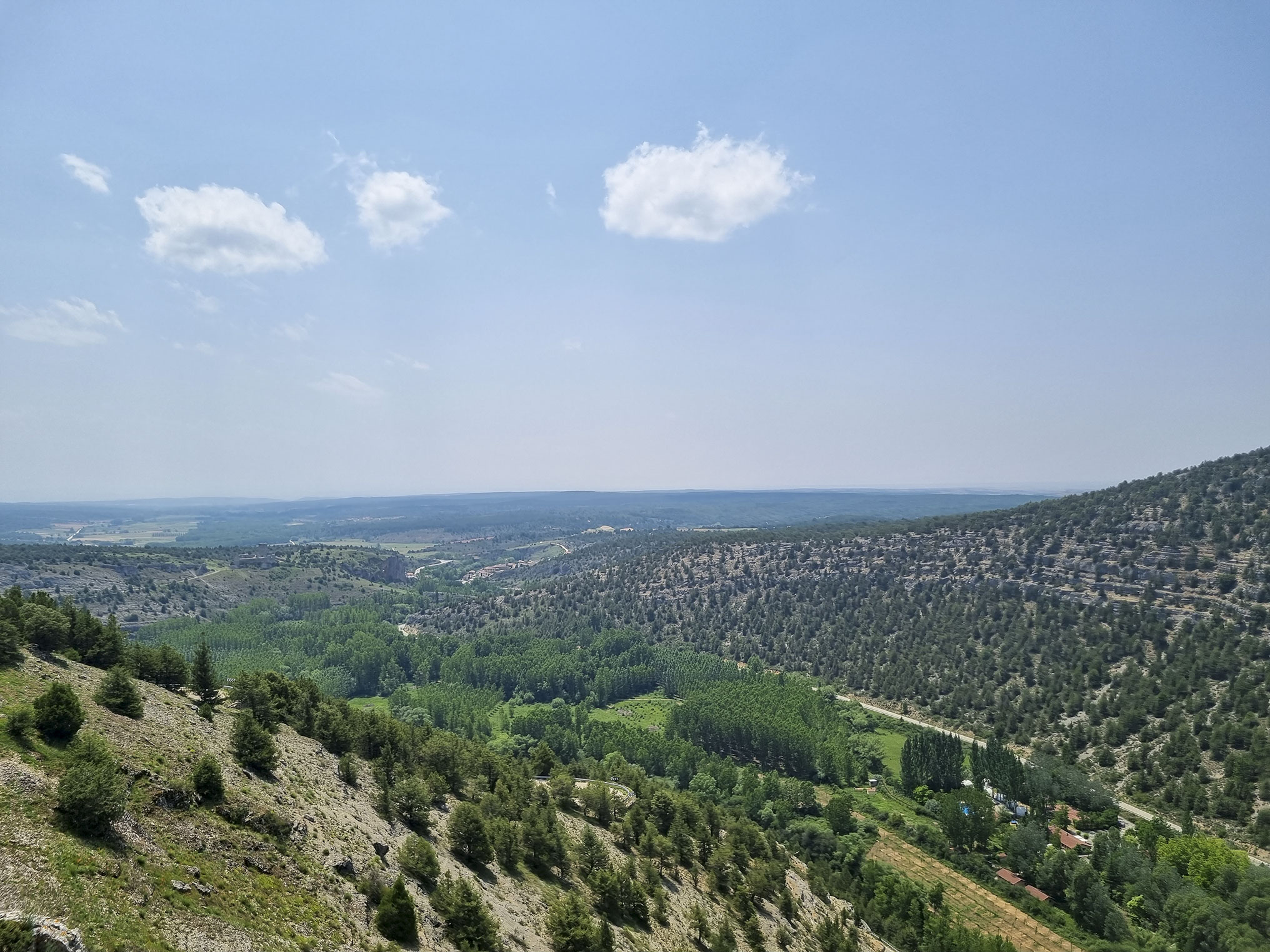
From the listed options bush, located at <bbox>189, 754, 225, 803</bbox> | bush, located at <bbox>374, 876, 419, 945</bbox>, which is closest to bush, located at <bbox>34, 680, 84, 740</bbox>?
bush, located at <bbox>189, 754, 225, 803</bbox>

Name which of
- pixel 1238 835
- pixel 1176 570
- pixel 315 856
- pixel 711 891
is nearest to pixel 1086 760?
pixel 1238 835

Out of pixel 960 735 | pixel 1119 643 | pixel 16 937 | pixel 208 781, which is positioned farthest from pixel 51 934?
pixel 1119 643

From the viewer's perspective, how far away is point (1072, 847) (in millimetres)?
85938

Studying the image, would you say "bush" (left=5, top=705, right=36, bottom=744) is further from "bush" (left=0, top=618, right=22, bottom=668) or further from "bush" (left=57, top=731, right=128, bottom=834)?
Answer: "bush" (left=0, top=618, right=22, bottom=668)

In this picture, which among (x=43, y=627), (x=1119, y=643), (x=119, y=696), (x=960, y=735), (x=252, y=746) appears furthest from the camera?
(x=1119, y=643)

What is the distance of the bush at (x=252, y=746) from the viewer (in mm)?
43312

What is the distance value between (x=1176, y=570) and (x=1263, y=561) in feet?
53.2

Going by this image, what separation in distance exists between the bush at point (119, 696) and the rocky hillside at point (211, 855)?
2.52ft

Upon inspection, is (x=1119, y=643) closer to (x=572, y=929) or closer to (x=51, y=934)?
(x=572, y=929)

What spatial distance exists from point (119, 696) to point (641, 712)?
141 metres

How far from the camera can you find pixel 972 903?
76.0 metres

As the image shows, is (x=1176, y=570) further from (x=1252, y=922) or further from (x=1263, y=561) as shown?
(x=1252, y=922)

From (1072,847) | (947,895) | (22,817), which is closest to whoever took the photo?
(22,817)

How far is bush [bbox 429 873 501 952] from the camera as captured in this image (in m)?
35.0
